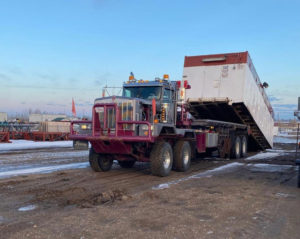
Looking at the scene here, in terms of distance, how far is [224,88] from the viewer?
563 inches

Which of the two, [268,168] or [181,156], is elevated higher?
[181,156]

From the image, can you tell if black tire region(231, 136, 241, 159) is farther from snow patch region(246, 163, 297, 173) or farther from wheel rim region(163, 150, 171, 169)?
wheel rim region(163, 150, 171, 169)

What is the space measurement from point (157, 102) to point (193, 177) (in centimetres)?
268

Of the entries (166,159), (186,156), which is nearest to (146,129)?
(166,159)

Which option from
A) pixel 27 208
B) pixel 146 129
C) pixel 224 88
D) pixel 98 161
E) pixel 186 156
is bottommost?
pixel 27 208

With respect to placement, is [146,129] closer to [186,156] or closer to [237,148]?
[186,156]

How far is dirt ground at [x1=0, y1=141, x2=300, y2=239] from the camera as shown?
16.4 feet

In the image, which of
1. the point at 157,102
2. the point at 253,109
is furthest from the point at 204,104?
the point at 157,102

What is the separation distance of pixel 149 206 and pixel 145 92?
17.1 ft

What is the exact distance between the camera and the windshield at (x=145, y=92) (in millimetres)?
10859

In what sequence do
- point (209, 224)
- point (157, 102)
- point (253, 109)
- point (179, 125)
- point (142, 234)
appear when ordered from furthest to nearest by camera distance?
point (253, 109) < point (179, 125) < point (157, 102) < point (209, 224) < point (142, 234)

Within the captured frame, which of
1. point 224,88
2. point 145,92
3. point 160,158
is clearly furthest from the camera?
point 224,88

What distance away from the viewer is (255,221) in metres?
5.56

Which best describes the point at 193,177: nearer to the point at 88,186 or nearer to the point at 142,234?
the point at 88,186
